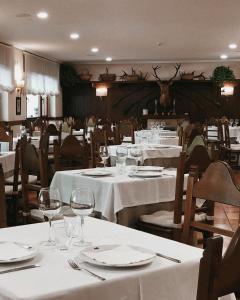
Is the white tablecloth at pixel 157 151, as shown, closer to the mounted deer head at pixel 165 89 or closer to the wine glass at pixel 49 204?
the wine glass at pixel 49 204

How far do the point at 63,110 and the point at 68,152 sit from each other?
42.1 ft

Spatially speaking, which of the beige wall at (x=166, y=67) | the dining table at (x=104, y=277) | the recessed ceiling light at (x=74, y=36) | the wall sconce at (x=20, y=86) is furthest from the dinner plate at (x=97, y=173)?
the beige wall at (x=166, y=67)

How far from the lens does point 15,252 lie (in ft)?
6.17

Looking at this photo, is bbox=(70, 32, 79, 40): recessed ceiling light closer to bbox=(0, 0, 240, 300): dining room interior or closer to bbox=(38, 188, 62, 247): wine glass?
bbox=(0, 0, 240, 300): dining room interior

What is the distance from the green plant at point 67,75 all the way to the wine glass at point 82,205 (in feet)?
50.2

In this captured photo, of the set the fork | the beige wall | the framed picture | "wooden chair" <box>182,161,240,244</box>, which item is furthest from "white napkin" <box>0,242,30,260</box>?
the beige wall

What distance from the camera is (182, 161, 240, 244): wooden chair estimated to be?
2711 millimetres

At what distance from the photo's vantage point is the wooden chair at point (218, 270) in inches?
46.0

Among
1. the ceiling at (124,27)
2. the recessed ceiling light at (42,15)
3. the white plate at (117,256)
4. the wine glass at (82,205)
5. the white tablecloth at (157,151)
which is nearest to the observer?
the white plate at (117,256)

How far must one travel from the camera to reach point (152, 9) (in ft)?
28.8

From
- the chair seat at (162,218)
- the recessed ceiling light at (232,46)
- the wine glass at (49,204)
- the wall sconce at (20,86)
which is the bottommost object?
the chair seat at (162,218)

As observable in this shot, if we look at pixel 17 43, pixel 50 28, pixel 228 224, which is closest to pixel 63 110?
pixel 17 43

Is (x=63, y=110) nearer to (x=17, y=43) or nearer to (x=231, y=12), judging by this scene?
(x=17, y=43)

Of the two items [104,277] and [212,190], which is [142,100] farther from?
[104,277]
